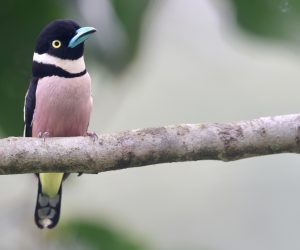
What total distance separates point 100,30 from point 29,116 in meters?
0.57

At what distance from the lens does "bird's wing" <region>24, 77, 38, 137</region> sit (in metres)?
3.20

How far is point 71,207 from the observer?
477cm

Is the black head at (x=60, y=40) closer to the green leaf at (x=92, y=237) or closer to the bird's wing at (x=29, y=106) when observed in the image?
the bird's wing at (x=29, y=106)

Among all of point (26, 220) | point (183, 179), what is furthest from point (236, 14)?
point (183, 179)

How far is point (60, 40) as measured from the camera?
A: 3193mm

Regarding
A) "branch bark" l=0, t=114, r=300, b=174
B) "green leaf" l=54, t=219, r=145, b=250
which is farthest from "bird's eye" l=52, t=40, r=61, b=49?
"green leaf" l=54, t=219, r=145, b=250

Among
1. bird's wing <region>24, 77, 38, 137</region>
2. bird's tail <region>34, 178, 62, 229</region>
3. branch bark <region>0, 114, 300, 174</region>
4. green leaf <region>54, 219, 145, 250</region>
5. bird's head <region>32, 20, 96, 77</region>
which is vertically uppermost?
bird's head <region>32, 20, 96, 77</region>

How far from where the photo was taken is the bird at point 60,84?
3.15 meters

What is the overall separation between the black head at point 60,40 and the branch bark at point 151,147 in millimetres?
539

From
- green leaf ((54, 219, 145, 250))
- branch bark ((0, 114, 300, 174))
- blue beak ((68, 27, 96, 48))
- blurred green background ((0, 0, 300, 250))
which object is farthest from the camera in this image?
blurred green background ((0, 0, 300, 250))

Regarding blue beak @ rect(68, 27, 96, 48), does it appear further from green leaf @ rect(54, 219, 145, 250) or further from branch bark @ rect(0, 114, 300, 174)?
green leaf @ rect(54, 219, 145, 250)

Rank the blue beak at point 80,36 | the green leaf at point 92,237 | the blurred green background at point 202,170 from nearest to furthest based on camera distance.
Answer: the blue beak at point 80,36, the green leaf at point 92,237, the blurred green background at point 202,170

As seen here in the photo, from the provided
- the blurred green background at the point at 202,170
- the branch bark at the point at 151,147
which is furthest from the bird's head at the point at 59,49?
the blurred green background at the point at 202,170

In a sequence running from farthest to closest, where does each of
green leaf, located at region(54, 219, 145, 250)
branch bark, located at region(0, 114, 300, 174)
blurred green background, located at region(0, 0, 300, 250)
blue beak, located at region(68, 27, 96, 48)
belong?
blurred green background, located at region(0, 0, 300, 250) → green leaf, located at region(54, 219, 145, 250) → blue beak, located at region(68, 27, 96, 48) → branch bark, located at region(0, 114, 300, 174)
